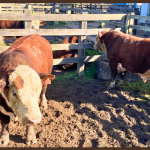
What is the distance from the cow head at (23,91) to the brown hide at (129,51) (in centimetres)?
307

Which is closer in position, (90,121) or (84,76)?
(90,121)

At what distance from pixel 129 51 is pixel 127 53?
0.08 metres

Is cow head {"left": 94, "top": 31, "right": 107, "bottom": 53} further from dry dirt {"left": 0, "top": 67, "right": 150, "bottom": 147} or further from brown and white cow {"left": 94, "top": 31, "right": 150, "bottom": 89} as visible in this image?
dry dirt {"left": 0, "top": 67, "right": 150, "bottom": 147}

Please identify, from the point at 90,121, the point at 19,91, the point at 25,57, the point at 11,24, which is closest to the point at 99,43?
the point at 90,121

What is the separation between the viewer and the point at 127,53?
16.9 feet

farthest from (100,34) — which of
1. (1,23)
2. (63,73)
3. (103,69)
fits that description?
(1,23)

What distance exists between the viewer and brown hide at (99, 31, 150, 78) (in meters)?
4.78

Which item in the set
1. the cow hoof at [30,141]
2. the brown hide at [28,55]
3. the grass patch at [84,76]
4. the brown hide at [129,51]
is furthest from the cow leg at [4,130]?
the brown hide at [129,51]

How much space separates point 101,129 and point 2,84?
2058 mm

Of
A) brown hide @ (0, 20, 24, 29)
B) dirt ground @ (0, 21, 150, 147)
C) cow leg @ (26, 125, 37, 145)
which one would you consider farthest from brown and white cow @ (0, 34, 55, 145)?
brown hide @ (0, 20, 24, 29)

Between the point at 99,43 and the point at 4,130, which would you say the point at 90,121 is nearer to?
the point at 4,130

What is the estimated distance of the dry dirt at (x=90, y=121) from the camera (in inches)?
132

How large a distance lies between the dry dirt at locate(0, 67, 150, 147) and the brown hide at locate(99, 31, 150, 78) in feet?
2.63

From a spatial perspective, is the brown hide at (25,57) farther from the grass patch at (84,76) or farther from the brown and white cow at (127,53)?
the brown and white cow at (127,53)
